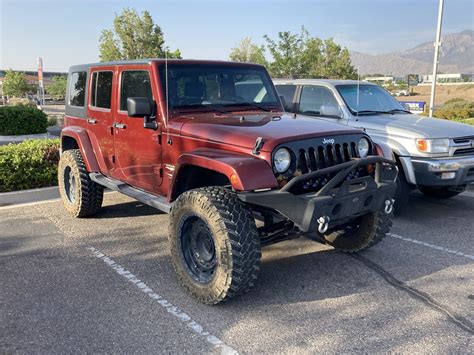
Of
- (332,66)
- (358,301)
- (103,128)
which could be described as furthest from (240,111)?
(332,66)

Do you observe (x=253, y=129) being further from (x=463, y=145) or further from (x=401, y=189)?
(x=463, y=145)

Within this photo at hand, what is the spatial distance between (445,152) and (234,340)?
154 inches

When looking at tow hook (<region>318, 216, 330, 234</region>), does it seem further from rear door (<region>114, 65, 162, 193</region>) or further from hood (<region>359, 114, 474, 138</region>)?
hood (<region>359, 114, 474, 138</region>)

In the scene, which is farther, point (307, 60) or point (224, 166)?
point (307, 60)

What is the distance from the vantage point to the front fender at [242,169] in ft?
10.7

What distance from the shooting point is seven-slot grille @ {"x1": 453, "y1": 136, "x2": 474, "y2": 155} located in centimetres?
573

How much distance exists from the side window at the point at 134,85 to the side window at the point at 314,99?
3.13 meters

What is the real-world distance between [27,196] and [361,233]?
5078 mm

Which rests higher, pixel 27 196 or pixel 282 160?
pixel 282 160

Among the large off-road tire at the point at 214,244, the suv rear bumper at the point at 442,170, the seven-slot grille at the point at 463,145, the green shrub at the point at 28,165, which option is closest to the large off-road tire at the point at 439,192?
the seven-slot grille at the point at 463,145

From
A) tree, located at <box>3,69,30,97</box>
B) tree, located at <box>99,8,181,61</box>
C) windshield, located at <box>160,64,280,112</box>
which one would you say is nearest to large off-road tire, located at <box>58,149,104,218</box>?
windshield, located at <box>160,64,280,112</box>

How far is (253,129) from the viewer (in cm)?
376

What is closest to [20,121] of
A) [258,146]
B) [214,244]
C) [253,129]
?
[253,129]

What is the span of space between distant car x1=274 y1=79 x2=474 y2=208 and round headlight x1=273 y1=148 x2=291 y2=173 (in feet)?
7.94
